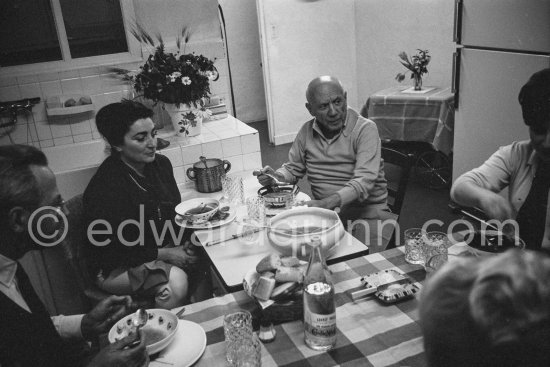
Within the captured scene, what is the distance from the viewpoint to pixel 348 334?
4.26 feet

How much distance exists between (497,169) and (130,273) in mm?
1561

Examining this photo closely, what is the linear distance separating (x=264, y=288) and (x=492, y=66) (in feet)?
8.69

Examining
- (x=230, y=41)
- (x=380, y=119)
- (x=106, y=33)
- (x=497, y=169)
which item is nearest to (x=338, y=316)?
(x=497, y=169)

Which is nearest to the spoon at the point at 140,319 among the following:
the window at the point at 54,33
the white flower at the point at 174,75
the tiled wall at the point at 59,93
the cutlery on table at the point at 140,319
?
the cutlery on table at the point at 140,319

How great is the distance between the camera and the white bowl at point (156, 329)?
1286 millimetres

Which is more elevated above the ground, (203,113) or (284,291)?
(203,113)

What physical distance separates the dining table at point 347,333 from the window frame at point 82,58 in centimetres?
249

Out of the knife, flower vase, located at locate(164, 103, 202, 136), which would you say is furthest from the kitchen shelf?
the knife

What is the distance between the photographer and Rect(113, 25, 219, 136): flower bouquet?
2.94 meters

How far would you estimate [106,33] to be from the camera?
4496 millimetres

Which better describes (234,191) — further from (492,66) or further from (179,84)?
(492,66)

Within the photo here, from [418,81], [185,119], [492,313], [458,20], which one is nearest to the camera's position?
[492,313]

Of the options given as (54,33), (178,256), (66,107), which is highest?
(54,33)

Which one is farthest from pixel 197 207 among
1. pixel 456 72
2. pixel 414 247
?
pixel 456 72
